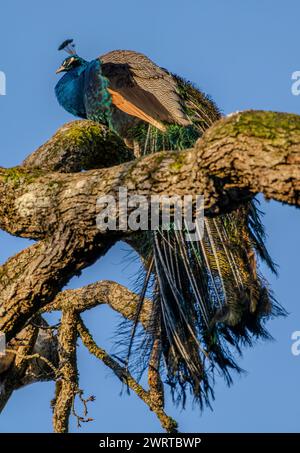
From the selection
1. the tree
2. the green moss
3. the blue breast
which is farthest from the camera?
the blue breast

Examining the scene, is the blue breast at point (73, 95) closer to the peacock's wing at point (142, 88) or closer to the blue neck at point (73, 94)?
the blue neck at point (73, 94)

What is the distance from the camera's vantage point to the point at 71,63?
299 inches

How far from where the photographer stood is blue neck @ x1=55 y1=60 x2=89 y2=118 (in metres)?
7.28

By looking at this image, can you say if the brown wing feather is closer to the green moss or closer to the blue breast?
the blue breast

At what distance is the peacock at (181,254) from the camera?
5.00 m

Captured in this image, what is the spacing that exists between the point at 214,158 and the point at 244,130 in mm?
177

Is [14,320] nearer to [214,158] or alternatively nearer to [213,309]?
[213,309]

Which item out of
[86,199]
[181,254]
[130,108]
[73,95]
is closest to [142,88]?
[130,108]

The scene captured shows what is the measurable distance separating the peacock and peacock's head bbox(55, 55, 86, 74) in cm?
13

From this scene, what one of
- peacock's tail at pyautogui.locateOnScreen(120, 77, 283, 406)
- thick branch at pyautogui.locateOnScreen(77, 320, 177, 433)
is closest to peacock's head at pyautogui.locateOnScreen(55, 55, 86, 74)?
peacock's tail at pyautogui.locateOnScreen(120, 77, 283, 406)

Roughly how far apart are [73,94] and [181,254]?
7.50 feet

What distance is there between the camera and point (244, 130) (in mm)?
3389

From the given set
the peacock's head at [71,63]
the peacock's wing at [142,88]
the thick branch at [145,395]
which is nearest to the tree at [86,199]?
the thick branch at [145,395]

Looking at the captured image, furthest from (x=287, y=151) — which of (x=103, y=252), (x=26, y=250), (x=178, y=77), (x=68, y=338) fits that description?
(x=178, y=77)
